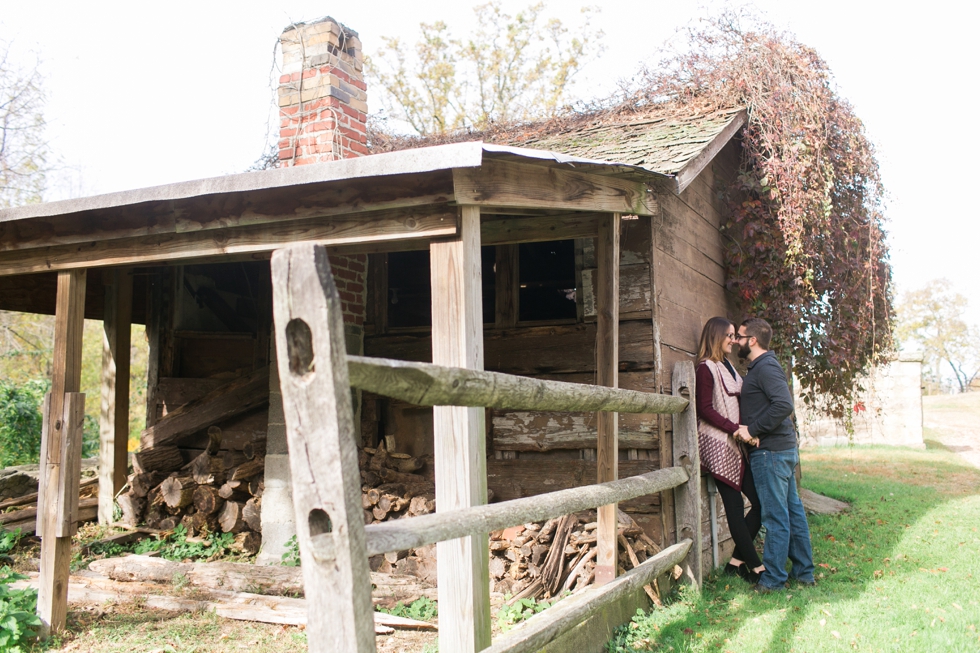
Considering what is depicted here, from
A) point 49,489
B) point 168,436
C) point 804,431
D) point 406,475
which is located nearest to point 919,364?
point 804,431

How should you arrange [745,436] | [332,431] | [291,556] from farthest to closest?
[291,556] → [745,436] → [332,431]

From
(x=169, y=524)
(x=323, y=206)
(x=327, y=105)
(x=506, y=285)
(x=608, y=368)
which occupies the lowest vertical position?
(x=169, y=524)

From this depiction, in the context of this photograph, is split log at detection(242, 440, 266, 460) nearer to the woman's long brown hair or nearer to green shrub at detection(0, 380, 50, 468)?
the woman's long brown hair

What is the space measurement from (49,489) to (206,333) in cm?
361

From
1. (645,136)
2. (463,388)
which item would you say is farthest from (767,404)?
(463,388)

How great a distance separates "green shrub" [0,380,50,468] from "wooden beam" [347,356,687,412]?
1286cm

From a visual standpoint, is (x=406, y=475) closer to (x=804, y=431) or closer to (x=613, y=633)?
(x=613, y=633)

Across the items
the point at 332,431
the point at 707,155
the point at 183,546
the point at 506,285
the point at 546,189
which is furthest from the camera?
the point at 183,546

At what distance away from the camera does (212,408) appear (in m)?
7.66

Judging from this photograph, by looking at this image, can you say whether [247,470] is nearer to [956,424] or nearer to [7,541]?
[7,541]

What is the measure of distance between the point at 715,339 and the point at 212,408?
5037 mm

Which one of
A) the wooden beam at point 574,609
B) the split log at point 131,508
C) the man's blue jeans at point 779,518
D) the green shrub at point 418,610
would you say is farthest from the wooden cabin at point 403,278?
the green shrub at point 418,610

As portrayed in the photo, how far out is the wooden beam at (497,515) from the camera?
7.04ft

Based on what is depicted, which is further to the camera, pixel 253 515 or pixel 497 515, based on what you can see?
pixel 253 515
